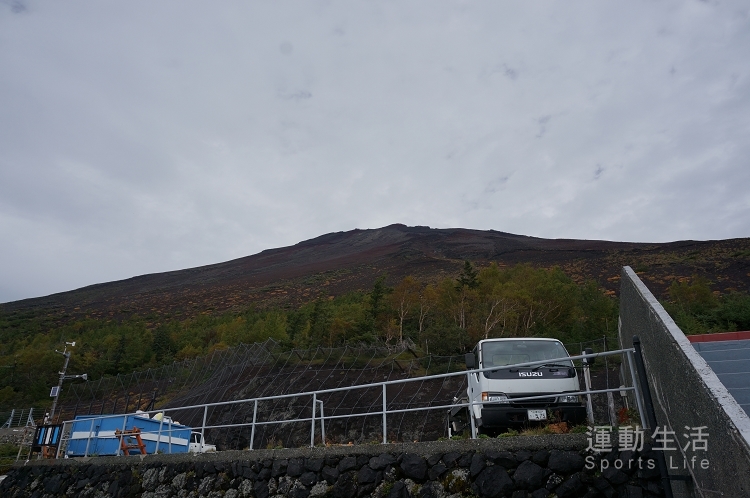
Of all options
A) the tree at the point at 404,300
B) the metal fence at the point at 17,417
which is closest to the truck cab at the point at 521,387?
the tree at the point at 404,300

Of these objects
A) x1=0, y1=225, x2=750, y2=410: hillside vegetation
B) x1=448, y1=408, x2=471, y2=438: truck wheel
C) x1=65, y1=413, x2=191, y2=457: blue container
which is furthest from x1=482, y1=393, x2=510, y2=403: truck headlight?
x1=0, y1=225, x2=750, y2=410: hillside vegetation

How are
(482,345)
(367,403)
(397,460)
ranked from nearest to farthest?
(397,460) → (482,345) → (367,403)

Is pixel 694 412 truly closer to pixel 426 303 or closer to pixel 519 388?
pixel 519 388

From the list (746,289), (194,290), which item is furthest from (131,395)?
(194,290)

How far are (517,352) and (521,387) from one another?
121 cm

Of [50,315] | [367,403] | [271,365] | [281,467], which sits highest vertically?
[50,315]

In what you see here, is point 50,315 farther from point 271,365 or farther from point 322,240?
point 271,365

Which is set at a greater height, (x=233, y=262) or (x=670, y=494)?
(x=233, y=262)

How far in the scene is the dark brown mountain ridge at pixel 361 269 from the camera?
5816cm

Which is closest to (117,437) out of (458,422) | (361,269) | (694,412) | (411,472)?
(458,422)

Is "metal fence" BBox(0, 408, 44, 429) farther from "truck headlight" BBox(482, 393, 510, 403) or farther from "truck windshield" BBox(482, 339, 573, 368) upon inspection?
"truck headlight" BBox(482, 393, 510, 403)

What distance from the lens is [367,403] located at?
20172 mm

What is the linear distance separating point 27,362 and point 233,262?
8647 cm

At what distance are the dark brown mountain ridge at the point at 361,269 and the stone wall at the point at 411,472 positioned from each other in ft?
144
